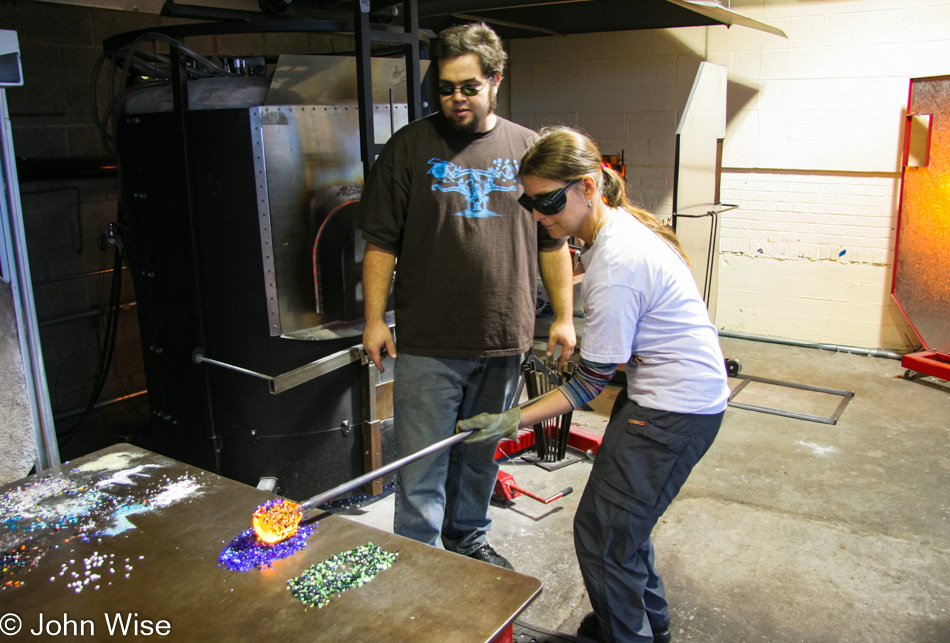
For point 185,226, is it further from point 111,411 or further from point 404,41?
point 111,411

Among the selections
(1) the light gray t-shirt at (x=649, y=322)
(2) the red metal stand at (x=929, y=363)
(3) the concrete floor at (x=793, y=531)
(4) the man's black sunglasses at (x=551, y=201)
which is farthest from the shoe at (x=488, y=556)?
(2) the red metal stand at (x=929, y=363)

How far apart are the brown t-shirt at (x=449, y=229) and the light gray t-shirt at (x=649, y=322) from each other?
0.46 meters

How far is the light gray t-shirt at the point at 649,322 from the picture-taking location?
175 centimetres

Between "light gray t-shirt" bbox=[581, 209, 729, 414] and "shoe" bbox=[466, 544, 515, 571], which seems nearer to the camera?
"light gray t-shirt" bbox=[581, 209, 729, 414]

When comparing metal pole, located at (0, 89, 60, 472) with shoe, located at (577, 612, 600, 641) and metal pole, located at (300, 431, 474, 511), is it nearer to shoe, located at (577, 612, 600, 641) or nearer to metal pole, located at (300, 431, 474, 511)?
metal pole, located at (300, 431, 474, 511)

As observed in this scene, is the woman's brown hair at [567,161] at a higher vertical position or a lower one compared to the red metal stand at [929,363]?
higher

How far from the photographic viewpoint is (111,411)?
3998mm

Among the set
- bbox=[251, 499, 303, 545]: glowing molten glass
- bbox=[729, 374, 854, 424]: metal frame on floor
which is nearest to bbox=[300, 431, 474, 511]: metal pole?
bbox=[251, 499, 303, 545]: glowing molten glass

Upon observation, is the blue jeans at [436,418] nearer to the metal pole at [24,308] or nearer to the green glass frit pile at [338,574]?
the green glass frit pile at [338,574]

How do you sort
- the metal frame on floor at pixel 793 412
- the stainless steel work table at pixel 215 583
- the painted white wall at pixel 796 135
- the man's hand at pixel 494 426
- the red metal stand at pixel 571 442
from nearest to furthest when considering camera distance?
the stainless steel work table at pixel 215 583, the man's hand at pixel 494 426, the red metal stand at pixel 571 442, the metal frame on floor at pixel 793 412, the painted white wall at pixel 796 135

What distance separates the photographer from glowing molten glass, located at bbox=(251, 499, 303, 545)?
1.58 metres

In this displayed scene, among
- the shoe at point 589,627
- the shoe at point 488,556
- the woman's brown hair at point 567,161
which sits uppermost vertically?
the woman's brown hair at point 567,161

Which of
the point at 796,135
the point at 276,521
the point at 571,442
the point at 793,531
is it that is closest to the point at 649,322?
the point at 276,521

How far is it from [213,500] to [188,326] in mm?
1451
